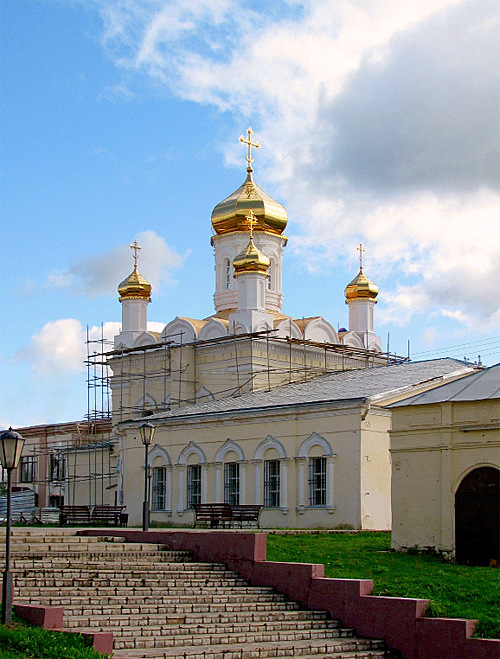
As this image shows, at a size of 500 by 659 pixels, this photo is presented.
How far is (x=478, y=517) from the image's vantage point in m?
16.9

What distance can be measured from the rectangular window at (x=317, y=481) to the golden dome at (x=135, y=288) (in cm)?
1609

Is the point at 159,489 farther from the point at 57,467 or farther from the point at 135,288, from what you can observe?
the point at 57,467

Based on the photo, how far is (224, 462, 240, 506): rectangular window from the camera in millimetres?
28953

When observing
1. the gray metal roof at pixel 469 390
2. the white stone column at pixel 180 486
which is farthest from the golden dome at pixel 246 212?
the gray metal roof at pixel 469 390

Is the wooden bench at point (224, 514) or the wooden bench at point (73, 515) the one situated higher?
the wooden bench at point (224, 514)

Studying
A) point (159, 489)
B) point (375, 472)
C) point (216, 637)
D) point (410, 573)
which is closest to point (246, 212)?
point (159, 489)

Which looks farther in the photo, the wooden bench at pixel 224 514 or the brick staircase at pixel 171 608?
→ the wooden bench at pixel 224 514

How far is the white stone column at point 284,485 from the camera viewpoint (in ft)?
90.2

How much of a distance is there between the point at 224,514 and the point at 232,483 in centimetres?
494

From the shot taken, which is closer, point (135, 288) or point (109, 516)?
point (109, 516)

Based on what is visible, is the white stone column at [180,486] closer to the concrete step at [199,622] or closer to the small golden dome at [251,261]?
the small golden dome at [251,261]

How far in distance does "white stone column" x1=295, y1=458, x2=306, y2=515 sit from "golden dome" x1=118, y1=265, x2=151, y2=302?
15786 mm

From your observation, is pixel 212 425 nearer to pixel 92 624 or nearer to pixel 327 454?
pixel 327 454

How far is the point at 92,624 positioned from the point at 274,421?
16.5m
